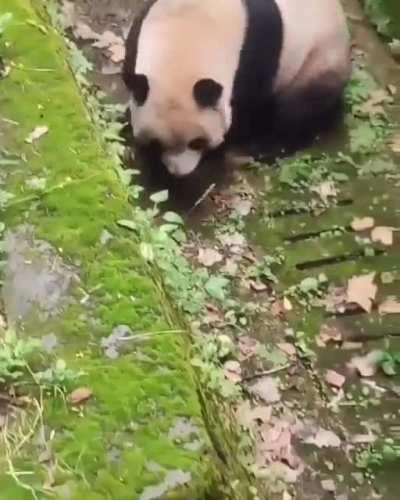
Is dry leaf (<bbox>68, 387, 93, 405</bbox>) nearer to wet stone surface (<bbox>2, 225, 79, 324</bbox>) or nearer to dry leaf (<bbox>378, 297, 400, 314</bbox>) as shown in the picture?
wet stone surface (<bbox>2, 225, 79, 324</bbox>)

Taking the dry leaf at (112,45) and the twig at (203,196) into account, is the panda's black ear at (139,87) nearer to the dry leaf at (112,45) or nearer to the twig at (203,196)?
the twig at (203,196)

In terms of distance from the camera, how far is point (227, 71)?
470 centimetres

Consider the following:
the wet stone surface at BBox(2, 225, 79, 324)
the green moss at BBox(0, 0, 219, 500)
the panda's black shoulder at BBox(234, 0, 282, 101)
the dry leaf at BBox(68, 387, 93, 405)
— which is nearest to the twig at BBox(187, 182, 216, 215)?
the panda's black shoulder at BBox(234, 0, 282, 101)

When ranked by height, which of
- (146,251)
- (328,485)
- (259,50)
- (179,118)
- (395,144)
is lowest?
(328,485)

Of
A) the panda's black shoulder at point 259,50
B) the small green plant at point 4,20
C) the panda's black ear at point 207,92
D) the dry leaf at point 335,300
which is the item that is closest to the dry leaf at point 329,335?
the dry leaf at point 335,300

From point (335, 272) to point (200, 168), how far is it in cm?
89

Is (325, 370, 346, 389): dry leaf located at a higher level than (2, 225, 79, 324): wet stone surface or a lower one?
lower

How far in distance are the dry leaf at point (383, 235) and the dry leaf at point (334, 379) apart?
0.78 m

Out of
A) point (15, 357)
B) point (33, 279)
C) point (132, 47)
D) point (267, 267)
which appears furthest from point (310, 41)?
point (15, 357)

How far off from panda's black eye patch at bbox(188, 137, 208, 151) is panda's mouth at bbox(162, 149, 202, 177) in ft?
0.06

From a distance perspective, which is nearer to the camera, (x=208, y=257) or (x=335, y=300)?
(x=335, y=300)

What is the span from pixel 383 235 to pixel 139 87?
1.26m

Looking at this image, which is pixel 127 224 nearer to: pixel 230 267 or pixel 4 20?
pixel 4 20

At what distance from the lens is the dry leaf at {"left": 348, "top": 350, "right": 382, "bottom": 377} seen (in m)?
4.06
